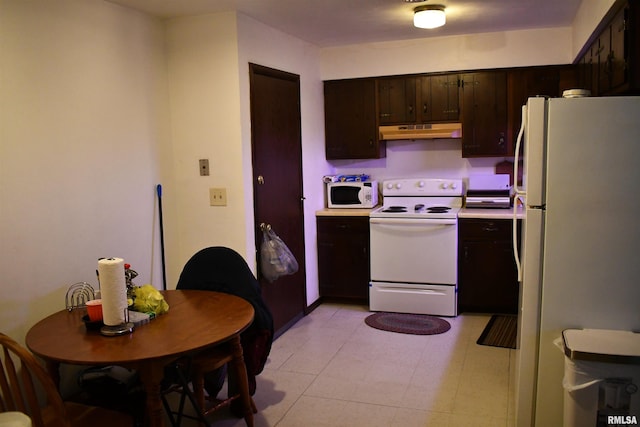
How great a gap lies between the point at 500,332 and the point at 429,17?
7.82ft

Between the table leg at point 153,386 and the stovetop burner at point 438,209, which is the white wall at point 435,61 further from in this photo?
the table leg at point 153,386

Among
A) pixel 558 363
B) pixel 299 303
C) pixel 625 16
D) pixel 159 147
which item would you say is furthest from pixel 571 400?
pixel 159 147

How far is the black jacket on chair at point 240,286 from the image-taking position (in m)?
2.77

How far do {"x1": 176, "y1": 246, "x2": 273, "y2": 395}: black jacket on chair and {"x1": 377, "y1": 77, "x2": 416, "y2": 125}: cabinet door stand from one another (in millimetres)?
2463

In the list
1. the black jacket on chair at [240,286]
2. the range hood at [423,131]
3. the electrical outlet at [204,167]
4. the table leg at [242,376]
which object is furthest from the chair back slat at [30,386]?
the range hood at [423,131]

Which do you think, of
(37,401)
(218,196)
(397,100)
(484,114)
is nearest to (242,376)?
(37,401)

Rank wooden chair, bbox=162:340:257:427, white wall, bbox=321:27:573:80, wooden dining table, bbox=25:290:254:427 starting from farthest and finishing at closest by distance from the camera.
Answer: white wall, bbox=321:27:573:80 < wooden chair, bbox=162:340:257:427 < wooden dining table, bbox=25:290:254:427

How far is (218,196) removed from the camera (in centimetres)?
369

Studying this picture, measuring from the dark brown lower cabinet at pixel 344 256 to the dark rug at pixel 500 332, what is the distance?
3.62 feet

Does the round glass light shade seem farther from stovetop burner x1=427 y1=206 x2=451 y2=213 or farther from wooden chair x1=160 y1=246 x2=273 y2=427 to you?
wooden chair x1=160 y1=246 x2=273 y2=427

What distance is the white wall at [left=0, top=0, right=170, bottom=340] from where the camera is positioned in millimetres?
2598

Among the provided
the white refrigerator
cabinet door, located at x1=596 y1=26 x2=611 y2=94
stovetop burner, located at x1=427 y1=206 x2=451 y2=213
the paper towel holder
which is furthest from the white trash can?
stovetop burner, located at x1=427 y1=206 x2=451 y2=213

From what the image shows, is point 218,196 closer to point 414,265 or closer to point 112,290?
point 112,290

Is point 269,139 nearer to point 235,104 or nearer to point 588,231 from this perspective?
point 235,104
